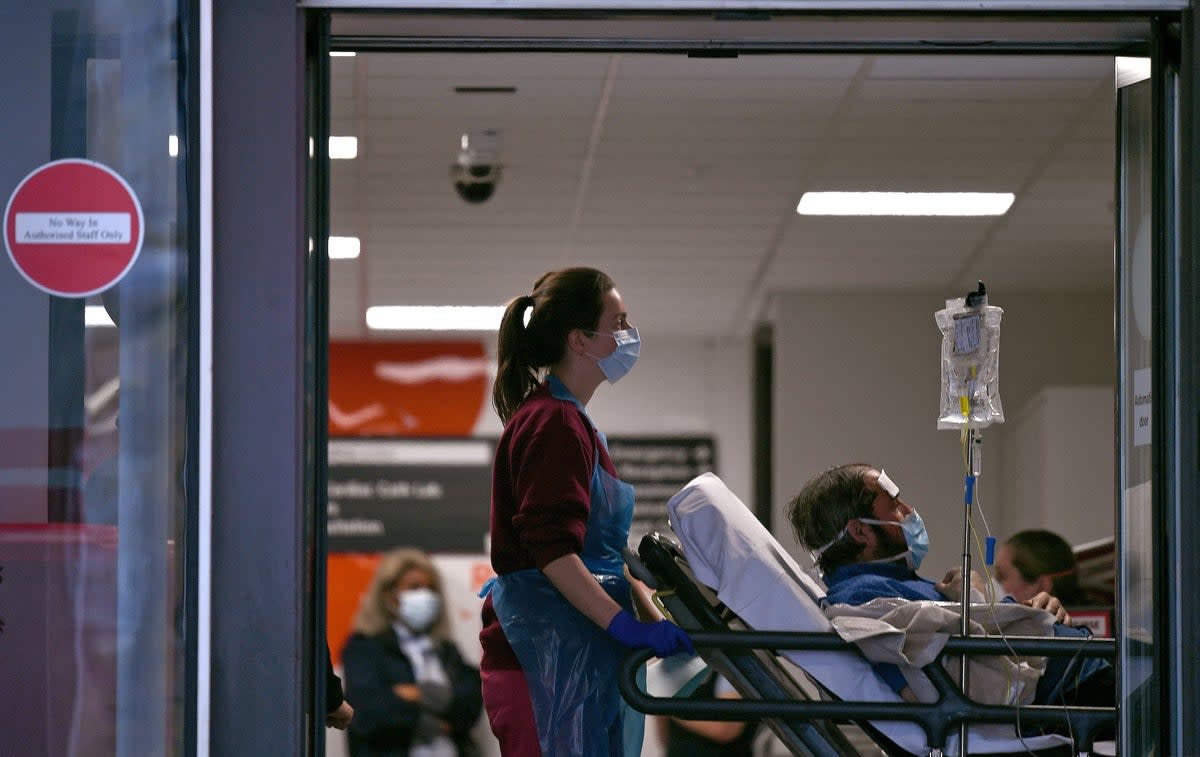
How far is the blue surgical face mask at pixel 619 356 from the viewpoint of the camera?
11.0 ft

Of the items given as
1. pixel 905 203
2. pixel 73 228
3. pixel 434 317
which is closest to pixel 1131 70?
pixel 73 228

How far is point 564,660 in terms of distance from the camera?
3.18 metres

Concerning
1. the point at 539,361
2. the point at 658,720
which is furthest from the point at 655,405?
the point at 539,361

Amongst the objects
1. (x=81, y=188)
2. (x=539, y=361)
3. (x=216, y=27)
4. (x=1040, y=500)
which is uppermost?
(x=216, y=27)

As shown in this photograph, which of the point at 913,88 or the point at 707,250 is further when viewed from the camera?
the point at 707,250

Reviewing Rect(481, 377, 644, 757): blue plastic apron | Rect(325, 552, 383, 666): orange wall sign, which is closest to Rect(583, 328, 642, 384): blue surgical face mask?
Rect(481, 377, 644, 757): blue plastic apron

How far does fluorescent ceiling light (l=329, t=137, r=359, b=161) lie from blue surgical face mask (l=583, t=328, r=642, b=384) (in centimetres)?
372

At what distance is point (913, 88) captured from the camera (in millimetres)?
6219

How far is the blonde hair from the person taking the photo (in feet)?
28.3

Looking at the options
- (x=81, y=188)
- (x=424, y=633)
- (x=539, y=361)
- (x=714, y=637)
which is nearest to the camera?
(x=81, y=188)

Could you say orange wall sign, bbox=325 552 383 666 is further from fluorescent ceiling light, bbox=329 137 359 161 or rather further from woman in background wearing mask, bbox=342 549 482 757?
fluorescent ceiling light, bbox=329 137 359 161

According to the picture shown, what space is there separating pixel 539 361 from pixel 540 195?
4480 mm

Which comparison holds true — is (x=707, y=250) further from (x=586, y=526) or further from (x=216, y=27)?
(x=216, y=27)

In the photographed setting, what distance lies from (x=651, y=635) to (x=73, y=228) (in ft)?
4.05
